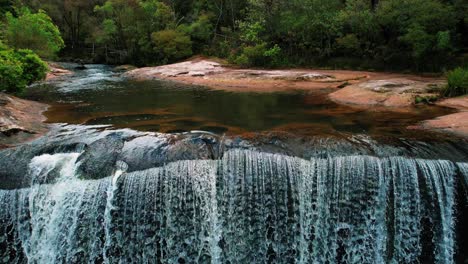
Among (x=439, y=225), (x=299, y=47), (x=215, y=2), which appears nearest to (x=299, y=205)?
(x=439, y=225)

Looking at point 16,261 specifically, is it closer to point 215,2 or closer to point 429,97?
point 429,97

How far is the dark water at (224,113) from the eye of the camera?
1013 cm

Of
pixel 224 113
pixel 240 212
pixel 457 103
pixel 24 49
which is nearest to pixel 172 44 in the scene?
→ pixel 24 49

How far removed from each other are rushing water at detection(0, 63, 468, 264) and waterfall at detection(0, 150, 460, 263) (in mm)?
20

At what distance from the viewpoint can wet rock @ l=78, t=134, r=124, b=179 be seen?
25.8ft

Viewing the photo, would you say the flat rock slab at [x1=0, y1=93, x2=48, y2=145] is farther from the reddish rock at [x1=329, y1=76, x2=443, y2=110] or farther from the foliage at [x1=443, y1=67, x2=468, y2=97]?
the foliage at [x1=443, y1=67, x2=468, y2=97]

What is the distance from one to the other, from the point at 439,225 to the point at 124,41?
37.7 metres

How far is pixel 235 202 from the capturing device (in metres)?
7.98

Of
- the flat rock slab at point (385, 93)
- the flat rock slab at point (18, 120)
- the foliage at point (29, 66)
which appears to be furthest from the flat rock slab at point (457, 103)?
the foliage at point (29, 66)

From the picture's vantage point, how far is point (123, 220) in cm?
768

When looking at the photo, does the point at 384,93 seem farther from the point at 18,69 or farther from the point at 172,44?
the point at 172,44

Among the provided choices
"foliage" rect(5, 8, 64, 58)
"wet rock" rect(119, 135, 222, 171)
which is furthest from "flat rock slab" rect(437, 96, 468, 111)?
"foliage" rect(5, 8, 64, 58)

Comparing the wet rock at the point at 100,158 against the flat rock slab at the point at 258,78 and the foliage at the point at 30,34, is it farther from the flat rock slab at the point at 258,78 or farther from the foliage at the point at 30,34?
the foliage at the point at 30,34

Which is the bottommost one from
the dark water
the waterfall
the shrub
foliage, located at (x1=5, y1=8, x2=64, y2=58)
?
the waterfall
